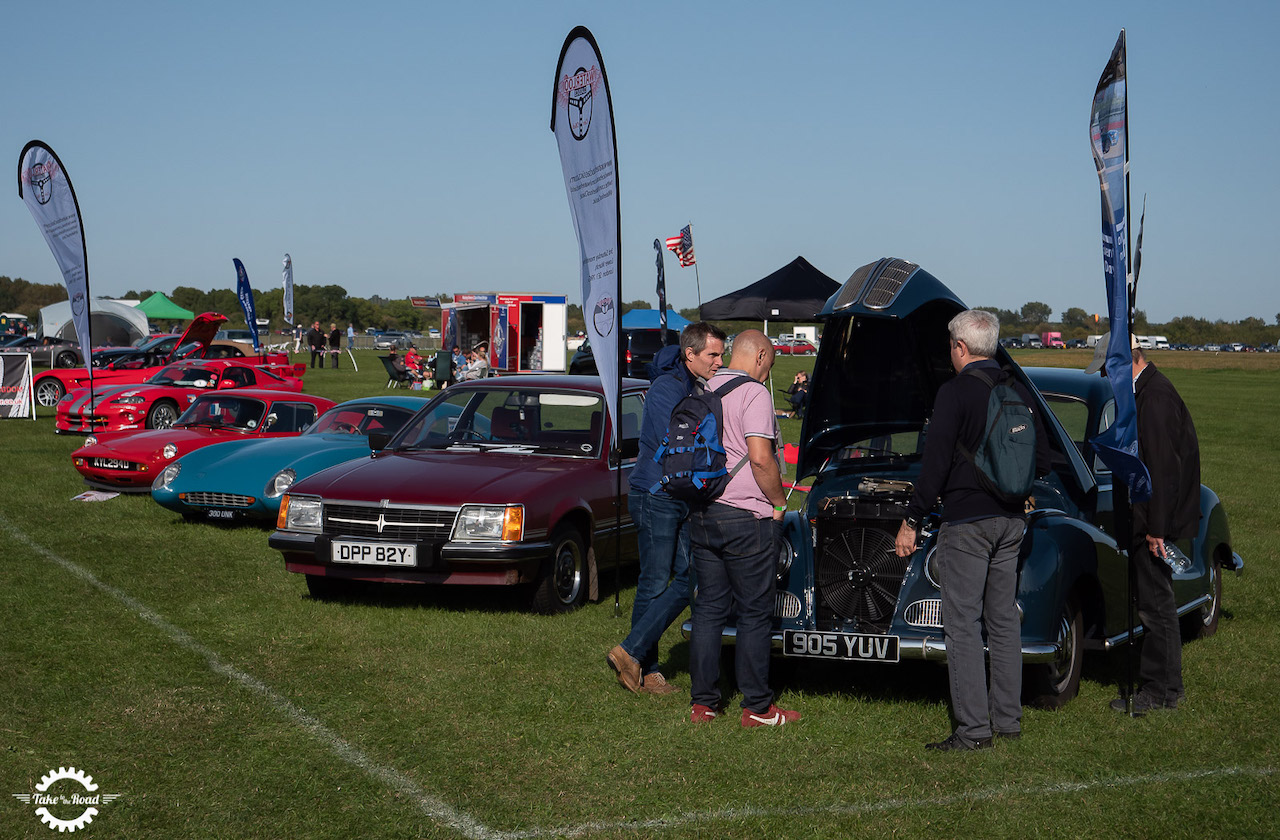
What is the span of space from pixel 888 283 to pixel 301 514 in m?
4.25

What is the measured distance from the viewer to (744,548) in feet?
17.6

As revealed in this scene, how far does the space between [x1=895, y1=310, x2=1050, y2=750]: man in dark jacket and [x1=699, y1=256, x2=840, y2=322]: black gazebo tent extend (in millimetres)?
14580

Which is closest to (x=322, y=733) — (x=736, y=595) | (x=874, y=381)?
(x=736, y=595)

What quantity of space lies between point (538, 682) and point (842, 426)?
7.95 feet

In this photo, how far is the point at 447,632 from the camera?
24.2ft

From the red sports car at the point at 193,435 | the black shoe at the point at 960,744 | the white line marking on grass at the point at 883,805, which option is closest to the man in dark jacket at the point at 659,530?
the black shoe at the point at 960,744

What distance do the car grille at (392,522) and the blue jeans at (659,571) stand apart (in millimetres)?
A: 1850

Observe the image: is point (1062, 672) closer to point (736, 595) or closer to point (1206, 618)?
point (736, 595)

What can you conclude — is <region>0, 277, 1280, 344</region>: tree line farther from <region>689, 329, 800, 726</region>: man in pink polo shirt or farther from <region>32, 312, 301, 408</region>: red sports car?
<region>689, 329, 800, 726</region>: man in pink polo shirt

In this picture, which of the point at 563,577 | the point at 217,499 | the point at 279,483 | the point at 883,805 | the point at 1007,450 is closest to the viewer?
the point at 883,805

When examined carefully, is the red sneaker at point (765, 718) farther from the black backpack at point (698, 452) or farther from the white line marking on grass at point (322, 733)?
the white line marking on grass at point (322, 733)

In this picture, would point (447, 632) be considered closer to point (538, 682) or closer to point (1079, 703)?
point (538, 682)

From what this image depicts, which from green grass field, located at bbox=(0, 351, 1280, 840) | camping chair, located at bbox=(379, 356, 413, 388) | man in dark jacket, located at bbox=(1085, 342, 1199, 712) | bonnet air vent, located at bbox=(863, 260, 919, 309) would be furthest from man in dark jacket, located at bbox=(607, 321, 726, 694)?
camping chair, located at bbox=(379, 356, 413, 388)

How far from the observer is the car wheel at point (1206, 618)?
7305mm
